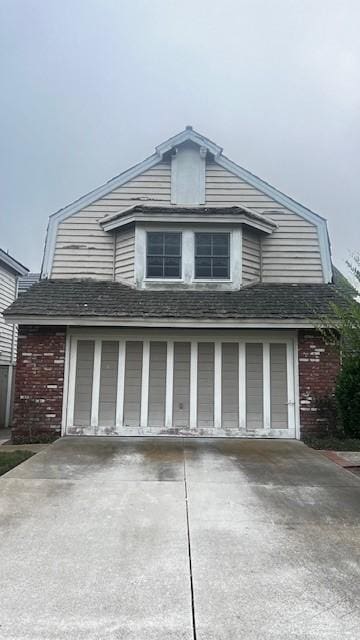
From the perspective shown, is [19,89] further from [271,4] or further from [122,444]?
[122,444]

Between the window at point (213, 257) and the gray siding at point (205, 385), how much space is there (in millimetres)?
1768

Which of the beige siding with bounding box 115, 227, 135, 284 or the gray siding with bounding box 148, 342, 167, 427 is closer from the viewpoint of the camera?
the gray siding with bounding box 148, 342, 167, 427

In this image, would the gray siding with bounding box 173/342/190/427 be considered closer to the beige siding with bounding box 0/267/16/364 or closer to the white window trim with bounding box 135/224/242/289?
the white window trim with bounding box 135/224/242/289

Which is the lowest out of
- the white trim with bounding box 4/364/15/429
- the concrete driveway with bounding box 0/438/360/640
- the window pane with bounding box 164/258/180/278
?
the concrete driveway with bounding box 0/438/360/640

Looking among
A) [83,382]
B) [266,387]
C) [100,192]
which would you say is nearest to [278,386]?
[266,387]

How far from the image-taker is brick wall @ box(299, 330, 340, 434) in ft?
30.1

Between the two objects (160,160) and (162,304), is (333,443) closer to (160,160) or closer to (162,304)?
(162,304)

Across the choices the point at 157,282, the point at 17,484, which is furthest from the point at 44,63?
the point at 17,484

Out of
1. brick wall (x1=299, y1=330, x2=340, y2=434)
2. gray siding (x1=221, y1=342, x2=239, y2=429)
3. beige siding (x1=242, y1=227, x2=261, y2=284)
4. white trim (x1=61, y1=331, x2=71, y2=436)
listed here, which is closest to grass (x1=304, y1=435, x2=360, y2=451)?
brick wall (x1=299, y1=330, x2=340, y2=434)

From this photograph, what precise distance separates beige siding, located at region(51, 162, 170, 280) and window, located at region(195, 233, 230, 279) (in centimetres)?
150

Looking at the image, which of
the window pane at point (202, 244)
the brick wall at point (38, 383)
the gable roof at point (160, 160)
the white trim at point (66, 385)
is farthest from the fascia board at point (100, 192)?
the white trim at point (66, 385)

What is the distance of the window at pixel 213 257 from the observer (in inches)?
408

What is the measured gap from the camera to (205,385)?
9.39 meters

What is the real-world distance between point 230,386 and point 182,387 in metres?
0.98
